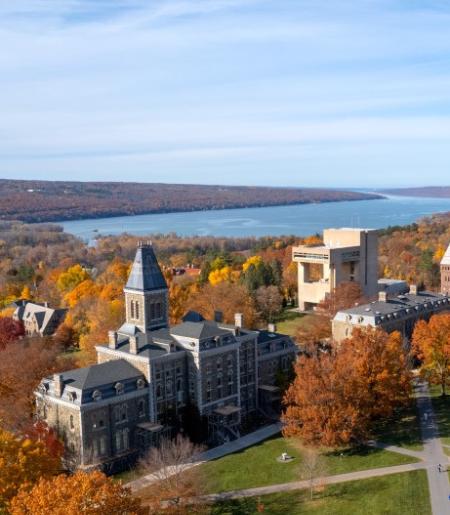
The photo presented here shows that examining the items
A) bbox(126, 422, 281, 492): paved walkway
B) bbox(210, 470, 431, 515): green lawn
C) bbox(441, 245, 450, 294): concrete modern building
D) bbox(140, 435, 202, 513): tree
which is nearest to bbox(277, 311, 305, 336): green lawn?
bbox(441, 245, 450, 294): concrete modern building

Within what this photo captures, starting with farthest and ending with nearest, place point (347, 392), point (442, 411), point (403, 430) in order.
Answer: point (442, 411)
point (403, 430)
point (347, 392)

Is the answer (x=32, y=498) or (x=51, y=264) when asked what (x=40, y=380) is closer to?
(x=32, y=498)

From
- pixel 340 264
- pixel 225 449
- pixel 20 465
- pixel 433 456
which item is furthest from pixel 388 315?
pixel 20 465

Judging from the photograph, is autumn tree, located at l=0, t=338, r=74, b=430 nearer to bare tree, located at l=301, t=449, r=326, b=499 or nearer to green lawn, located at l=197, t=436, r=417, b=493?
green lawn, located at l=197, t=436, r=417, b=493

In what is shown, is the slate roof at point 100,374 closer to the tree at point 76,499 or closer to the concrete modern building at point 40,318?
the tree at point 76,499

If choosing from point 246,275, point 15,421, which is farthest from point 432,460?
point 246,275

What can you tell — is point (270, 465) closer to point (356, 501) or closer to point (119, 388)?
point (356, 501)
